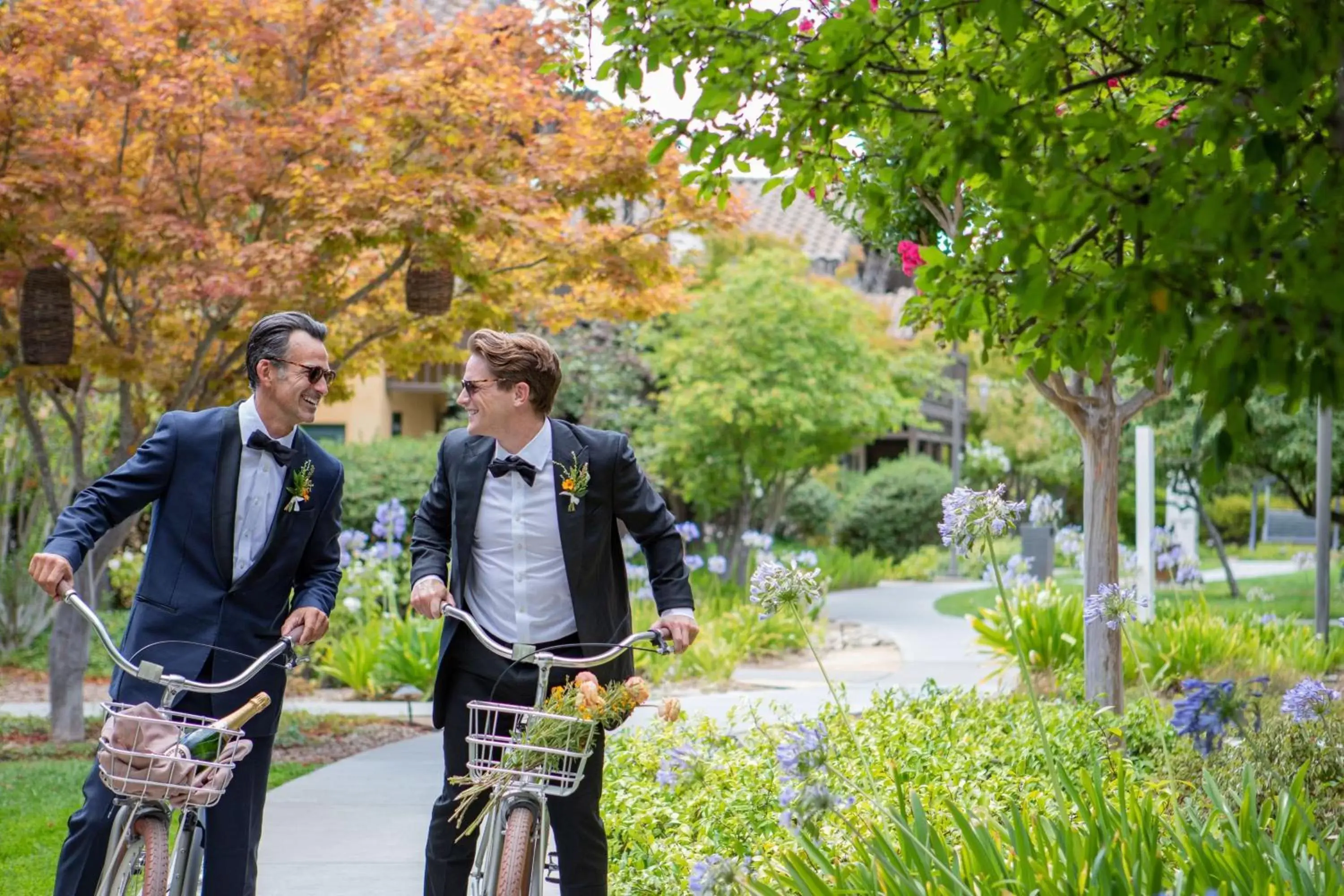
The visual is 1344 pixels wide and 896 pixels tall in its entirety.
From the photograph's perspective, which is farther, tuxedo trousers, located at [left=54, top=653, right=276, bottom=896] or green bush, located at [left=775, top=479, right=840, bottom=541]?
green bush, located at [left=775, top=479, right=840, bottom=541]

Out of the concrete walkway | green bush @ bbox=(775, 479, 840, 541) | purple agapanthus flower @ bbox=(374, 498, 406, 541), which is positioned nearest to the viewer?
the concrete walkway

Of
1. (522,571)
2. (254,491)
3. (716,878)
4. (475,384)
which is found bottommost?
(716,878)

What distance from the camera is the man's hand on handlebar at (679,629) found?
3.70 meters

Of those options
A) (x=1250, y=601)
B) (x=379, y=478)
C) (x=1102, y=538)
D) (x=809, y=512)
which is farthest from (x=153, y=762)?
(x=809, y=512)

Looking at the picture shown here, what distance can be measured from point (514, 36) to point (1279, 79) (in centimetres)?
675

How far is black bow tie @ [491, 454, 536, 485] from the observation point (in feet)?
12.7

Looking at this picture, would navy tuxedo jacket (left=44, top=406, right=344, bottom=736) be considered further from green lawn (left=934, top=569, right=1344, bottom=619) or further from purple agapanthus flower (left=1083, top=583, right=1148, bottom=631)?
green lawn (left=934, top=569, right=1344, bottom=619)

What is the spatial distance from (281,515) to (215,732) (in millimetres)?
814

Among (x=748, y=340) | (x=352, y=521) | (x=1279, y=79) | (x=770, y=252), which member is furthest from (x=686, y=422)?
(x=1279, y=79)

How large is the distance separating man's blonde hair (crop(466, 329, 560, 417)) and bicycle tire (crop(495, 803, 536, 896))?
1055 millimetres

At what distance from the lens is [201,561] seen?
379cm

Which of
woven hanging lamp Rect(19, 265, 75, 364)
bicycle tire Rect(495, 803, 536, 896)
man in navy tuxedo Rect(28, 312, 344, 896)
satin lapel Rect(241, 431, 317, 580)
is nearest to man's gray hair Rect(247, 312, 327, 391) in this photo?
man in navy tuxedo Rect(28, 312, 344, 896)

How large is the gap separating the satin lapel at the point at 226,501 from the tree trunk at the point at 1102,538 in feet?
12.7

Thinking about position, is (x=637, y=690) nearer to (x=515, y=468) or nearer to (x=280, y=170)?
(x=515, y=468)
